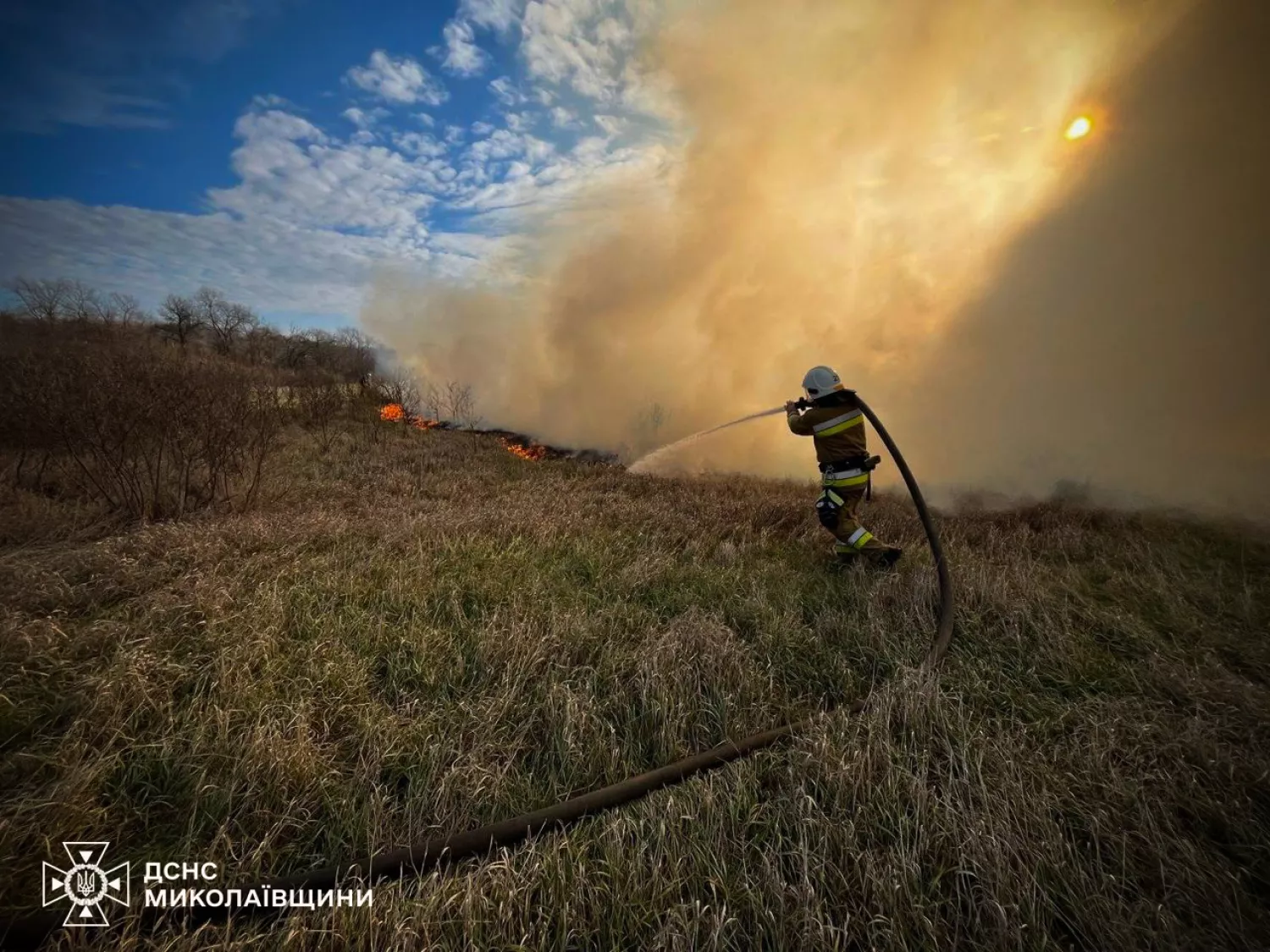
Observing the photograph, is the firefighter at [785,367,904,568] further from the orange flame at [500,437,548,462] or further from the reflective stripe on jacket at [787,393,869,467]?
the orange flame at [500,437,548,462]

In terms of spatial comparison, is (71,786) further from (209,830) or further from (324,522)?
(324,522)

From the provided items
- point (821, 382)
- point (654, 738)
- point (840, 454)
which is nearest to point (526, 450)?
point (821, 382)

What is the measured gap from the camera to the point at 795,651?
12.9 ft

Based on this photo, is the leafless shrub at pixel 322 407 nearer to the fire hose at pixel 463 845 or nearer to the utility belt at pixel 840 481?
the utility belt at pixel 840 481

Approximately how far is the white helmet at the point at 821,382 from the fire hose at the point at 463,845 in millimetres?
3876

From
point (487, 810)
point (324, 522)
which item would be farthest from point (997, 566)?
point (324, 522)

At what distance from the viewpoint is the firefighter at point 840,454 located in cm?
573

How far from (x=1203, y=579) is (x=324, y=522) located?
10.5m

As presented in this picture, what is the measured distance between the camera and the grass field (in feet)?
6.16

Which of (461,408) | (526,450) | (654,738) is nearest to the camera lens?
(654,738)

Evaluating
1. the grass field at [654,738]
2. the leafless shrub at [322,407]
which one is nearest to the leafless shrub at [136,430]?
the grass field at [654,738]

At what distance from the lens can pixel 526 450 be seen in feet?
55.1

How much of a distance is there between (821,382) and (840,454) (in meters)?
0.88

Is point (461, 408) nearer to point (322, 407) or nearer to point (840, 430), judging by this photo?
point (322, 407)
